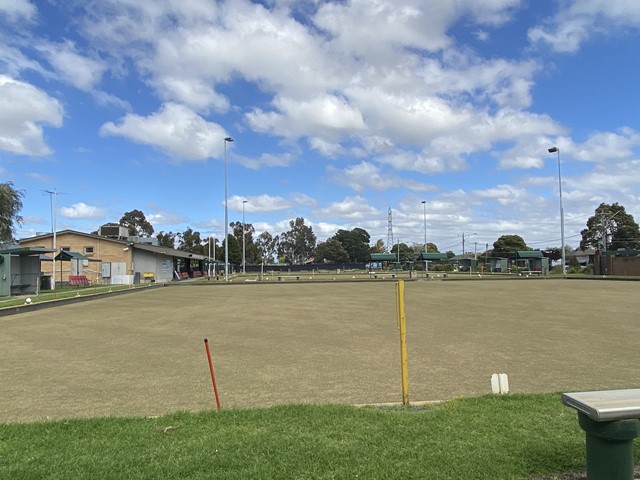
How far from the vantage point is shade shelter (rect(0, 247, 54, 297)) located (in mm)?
Result: 27281

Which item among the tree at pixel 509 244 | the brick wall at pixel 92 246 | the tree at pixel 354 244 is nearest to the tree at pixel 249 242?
the tree at pixel 354 244

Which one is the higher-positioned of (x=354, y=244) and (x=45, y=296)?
(x=354, y=244)

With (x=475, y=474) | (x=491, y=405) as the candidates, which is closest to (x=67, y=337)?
(x=491, y=405)

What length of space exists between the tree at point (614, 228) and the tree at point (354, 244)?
268ft

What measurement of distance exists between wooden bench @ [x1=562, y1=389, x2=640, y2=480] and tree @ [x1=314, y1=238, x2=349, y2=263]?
150 m

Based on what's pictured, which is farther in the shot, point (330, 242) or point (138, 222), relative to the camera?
point (330, 242)

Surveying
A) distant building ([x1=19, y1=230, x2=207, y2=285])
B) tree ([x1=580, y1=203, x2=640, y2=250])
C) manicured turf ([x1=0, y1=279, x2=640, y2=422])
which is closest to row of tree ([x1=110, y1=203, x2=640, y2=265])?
tree ([x1=580, y1=203, x2=640, y2=250])

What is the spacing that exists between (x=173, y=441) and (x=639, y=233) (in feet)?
338

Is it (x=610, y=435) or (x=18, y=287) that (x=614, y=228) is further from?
(x=610, y=435)

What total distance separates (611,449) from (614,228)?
104 metres

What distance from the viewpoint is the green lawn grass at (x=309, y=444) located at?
3889 mm

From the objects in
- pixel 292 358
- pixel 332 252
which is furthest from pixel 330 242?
pixel 292 358

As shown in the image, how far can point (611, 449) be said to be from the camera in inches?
137

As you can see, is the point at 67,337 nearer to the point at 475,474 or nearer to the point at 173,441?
the point at 173,441
